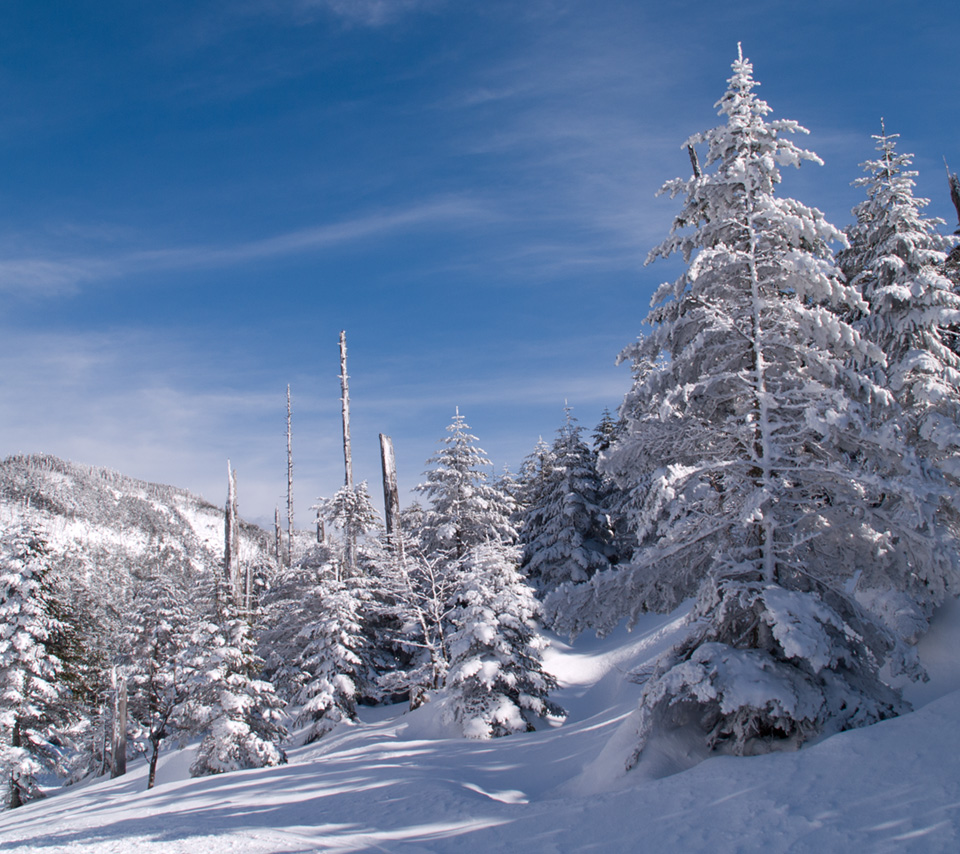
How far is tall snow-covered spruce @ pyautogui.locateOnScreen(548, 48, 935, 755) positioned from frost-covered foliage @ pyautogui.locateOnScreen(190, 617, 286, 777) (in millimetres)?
13380

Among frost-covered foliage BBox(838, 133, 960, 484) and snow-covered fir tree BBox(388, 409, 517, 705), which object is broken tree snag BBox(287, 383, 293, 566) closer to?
snow-covered fir tree BBox(388, 409, 517, 705)

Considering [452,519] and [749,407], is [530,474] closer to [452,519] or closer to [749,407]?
[452,519]

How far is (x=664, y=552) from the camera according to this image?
1027cm

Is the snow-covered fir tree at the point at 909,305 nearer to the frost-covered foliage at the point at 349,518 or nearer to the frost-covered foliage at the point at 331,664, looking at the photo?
the frost-covered foliage at the point at 331,664

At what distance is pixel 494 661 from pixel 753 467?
1035cm

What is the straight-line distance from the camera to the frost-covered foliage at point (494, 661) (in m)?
17.3

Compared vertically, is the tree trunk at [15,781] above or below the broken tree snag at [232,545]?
below

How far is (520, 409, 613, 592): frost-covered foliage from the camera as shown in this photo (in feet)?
99.5

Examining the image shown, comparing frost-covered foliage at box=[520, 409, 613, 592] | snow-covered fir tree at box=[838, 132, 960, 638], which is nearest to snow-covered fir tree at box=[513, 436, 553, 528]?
frost-covered foliage at box=[520, 409, 613, 592]

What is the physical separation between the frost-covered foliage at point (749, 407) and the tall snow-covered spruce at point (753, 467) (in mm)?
33

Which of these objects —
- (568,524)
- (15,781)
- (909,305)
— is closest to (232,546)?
(15,781)

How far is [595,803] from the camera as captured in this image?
28.1 feet

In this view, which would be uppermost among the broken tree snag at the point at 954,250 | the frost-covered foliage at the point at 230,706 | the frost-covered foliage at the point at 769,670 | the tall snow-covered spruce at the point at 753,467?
the broken tree snag at the point at 954,250

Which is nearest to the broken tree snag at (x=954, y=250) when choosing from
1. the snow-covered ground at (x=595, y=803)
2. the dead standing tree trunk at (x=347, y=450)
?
the snow-covered ground at (x=595, y=803)
